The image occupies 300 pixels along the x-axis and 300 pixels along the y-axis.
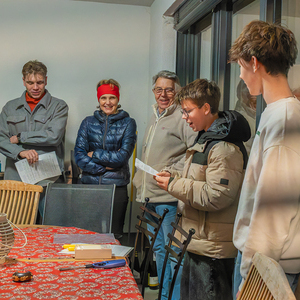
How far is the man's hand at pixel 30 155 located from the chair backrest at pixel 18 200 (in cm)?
54

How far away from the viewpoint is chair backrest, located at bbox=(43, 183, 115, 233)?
7.85 ft

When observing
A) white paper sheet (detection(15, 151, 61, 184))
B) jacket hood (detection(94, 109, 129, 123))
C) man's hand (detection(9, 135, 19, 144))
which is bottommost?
white paper sheet (detection(15, 151, 61, 184))

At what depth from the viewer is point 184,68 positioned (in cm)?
358

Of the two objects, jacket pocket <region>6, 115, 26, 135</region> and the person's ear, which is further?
jacket pocket <region>6, 115, 26, 135</region>

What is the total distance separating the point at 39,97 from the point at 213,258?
2.29m

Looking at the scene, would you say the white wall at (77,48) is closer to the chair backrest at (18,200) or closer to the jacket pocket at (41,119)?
the jacket pocket at (41,119)

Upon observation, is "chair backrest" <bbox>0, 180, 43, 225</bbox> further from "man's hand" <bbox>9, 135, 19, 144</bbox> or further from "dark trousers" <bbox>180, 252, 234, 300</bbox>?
"dark trousers" <bbox>180, 252, 234, 300</bbox>

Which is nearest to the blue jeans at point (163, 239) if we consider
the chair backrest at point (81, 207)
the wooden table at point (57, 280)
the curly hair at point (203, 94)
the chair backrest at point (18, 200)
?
the chair backrest at point (81, 207)

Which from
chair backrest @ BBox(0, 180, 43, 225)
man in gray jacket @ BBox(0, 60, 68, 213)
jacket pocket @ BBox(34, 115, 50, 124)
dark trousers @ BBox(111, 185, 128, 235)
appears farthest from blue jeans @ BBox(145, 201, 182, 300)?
jacket pocket @ BBox(34, 115, 50, 124)

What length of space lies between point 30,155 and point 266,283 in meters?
2.57

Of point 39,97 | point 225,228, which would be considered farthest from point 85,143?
point 225,228

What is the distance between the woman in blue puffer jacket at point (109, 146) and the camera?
3.11 metres

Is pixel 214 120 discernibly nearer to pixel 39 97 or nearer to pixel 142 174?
pixel 142 174

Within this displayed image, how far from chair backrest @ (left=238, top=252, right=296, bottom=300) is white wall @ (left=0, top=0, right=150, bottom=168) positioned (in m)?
3.41
